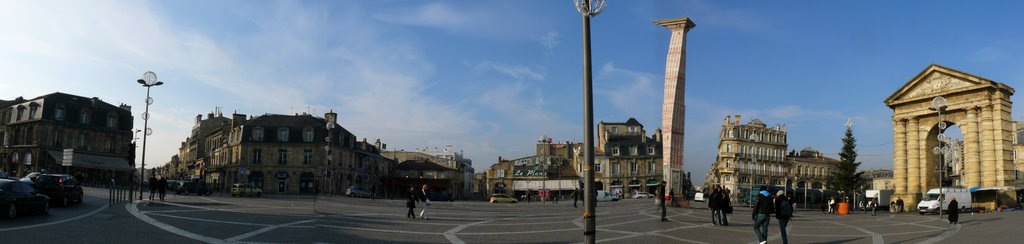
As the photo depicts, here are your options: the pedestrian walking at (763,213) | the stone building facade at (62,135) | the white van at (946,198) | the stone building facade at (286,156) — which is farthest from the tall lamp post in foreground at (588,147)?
the stone building facade at (62,135)

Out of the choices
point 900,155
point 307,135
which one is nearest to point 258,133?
point 307,135

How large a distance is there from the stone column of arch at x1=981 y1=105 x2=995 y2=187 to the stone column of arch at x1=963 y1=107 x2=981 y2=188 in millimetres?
404

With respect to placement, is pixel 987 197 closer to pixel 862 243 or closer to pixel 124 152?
pixel 862 243

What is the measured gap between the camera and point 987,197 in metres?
42.9

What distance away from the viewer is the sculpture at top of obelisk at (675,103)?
3130 centimetres

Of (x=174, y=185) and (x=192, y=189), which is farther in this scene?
(x=174, y=185)

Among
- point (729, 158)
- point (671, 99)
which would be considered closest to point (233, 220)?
point (671, 99)

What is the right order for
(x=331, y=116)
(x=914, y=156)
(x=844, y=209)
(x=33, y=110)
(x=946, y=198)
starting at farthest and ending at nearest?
(x=331, y=116) < (x=33, y=110) < (x=914, y=156) < (x=844, y=209) < (x=946, y=198)

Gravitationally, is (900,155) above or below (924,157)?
above

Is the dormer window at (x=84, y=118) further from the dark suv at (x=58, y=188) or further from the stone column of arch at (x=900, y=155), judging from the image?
the stone column of arch at (x=900, y=155)

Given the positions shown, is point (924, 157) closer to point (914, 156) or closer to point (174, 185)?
point (914, 156)

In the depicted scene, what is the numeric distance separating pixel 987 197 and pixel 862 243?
116 feet

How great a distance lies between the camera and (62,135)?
210 feet

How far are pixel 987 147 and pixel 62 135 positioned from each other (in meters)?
78.8
